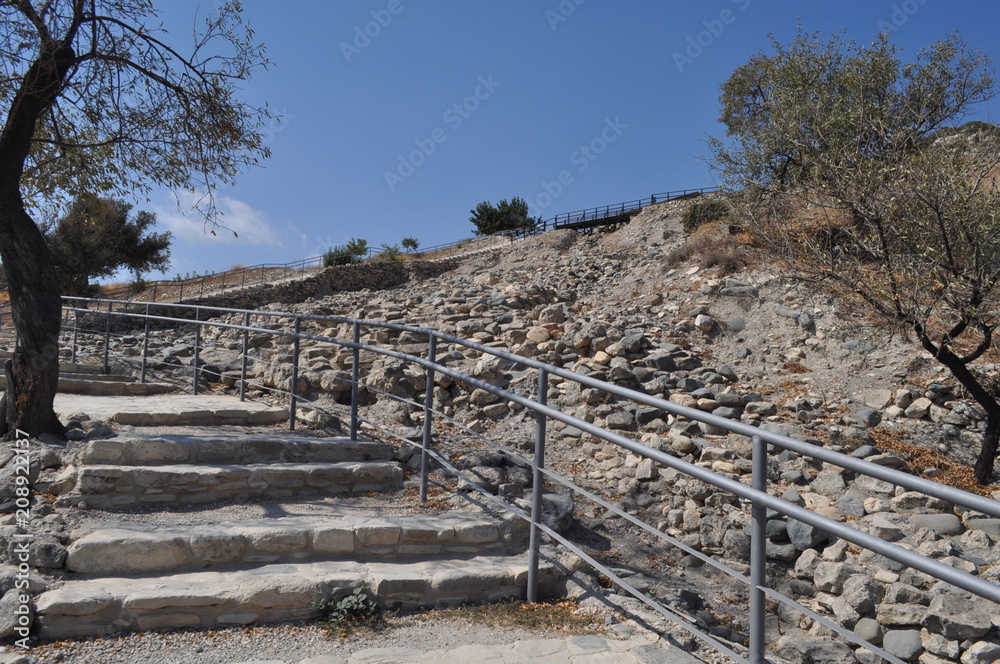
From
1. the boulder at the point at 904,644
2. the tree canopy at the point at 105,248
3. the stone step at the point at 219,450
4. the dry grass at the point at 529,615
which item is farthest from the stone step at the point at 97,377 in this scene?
the tree canopy at the point at 105,248

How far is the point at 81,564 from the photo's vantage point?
338 cm

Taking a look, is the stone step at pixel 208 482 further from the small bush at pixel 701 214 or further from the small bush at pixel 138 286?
the small bush at pixel 138 286

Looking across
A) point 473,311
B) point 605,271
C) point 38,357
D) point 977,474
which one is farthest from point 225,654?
point 605,271

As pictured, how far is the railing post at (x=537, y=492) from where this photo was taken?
3.57m

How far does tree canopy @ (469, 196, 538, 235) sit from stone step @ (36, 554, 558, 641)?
45299 millimetres

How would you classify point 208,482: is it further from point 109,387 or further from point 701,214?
point 701,214

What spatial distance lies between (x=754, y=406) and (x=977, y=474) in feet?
8.38

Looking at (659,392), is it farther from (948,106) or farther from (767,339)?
(948,106)

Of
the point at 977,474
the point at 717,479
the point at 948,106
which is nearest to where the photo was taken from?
the point at 717,479

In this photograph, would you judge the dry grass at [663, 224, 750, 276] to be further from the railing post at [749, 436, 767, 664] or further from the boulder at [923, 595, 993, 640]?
the railing post at [749, 436, 767, 664]

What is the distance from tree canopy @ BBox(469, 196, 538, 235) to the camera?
48.5 m

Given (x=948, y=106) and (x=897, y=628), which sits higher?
(x=948, y=106)

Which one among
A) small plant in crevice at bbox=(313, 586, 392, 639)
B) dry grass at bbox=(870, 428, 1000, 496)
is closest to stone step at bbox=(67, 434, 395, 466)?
small plant in crevice at bbox=(313, 586, 392, 639)

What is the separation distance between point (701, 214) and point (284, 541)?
73.0 ft
